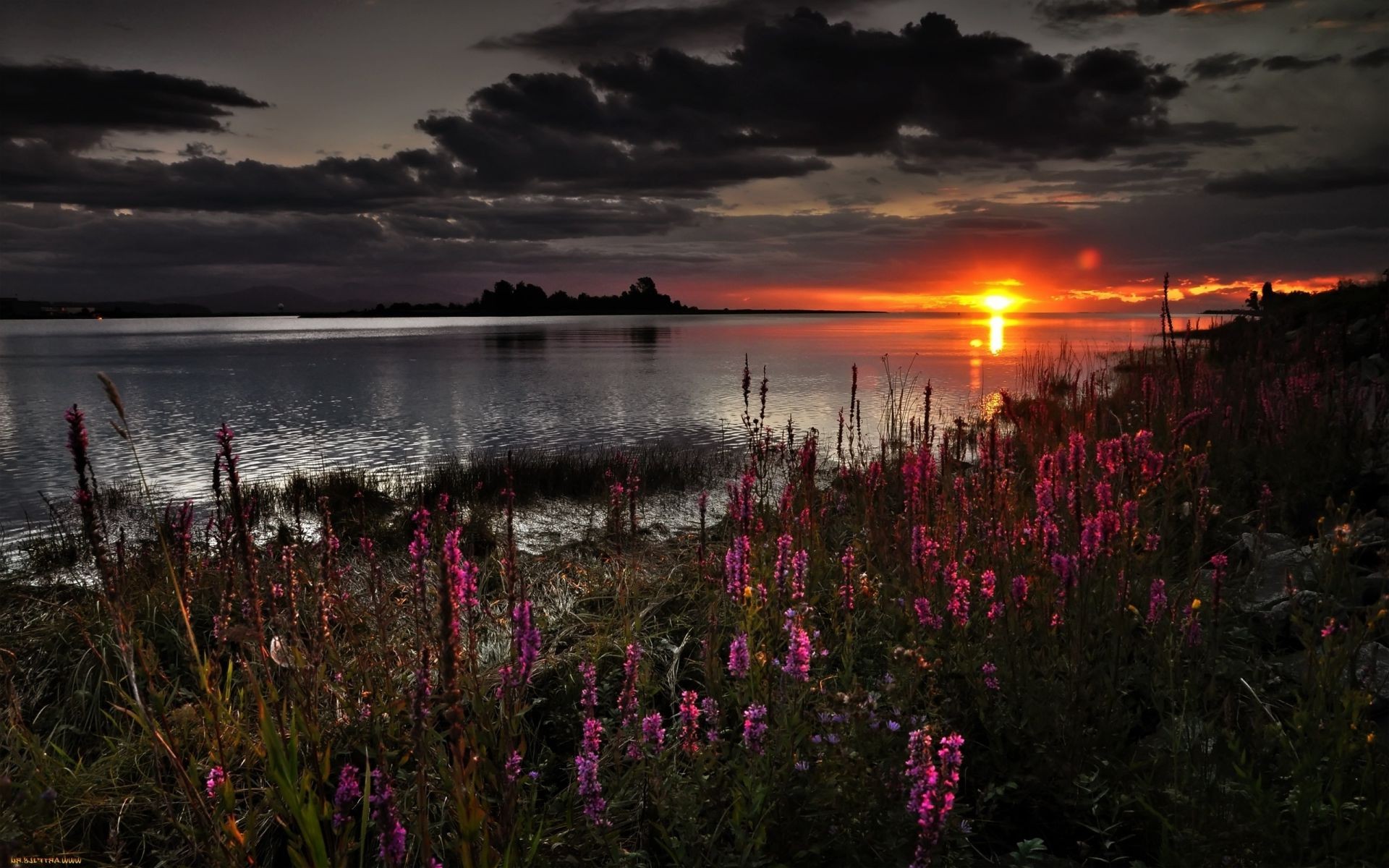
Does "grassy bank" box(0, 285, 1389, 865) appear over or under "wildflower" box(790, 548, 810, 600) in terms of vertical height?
under

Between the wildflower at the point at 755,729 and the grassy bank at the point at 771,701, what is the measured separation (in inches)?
0.9

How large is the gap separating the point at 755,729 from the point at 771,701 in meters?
0.29

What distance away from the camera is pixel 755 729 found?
2.69 meters

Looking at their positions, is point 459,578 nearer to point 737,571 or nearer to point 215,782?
point 215,782

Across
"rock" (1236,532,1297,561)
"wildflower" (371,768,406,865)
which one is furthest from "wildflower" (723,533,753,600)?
"rock" (1236,532,1297,561)

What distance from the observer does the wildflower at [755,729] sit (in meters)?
2.66

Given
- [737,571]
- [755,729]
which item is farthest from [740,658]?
[737,571]

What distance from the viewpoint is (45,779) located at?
3.42m

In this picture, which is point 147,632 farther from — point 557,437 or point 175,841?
point 557,437

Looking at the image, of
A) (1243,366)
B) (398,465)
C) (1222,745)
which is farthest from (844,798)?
(398,465)

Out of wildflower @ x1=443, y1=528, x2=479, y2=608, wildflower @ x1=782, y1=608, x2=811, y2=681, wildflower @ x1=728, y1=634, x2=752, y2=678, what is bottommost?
wildflower @ x1=728, y1=634, x2=752, y2=678

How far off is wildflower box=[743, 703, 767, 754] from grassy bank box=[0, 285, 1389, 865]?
0.02m

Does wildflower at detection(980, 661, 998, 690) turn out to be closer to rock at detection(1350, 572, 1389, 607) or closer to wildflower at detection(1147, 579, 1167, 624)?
wildflower at detection(1147, 579, 1167, 624)

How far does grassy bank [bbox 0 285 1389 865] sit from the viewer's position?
2500 mm
